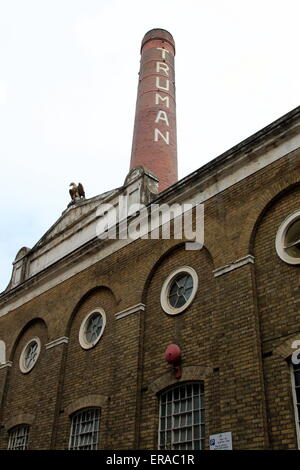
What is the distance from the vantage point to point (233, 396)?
29.0 ft

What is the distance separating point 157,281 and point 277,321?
3.70 m

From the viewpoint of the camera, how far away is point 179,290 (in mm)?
11344

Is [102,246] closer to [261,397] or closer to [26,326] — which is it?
[26,326]

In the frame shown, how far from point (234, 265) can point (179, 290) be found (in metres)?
1.78

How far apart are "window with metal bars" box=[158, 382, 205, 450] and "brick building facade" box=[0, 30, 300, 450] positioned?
1.0 inches

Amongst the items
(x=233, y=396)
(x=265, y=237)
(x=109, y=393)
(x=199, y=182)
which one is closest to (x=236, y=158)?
(x=199, y=182)

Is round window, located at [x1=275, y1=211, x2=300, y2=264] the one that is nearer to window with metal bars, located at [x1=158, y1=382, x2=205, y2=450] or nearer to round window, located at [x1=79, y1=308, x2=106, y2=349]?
window with metal bars, located at [x1=158, y1=382, x2=205, y2=450]

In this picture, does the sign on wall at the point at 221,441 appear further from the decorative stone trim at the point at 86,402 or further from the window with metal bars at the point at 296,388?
the decorative stone trim at the point at 86,402

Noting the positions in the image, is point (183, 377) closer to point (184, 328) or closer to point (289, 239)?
point (184, 328)

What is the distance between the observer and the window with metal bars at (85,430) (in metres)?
11.7

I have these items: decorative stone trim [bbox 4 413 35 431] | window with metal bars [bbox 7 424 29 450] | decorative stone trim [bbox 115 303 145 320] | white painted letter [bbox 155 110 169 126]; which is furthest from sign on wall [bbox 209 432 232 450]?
white painted letter [bbox 155 110 169 126]

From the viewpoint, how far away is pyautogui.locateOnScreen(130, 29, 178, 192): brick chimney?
2158 centimetres

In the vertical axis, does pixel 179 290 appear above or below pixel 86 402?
above

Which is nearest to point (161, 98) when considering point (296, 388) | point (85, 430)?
point (85, 430)
